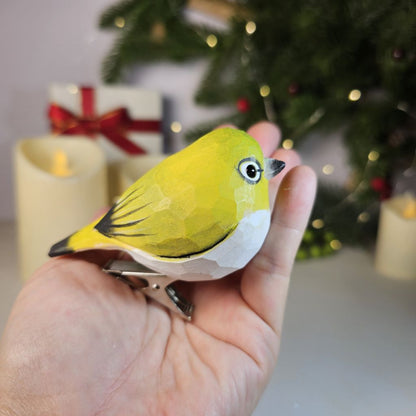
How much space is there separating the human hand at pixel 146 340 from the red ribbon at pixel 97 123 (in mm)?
487

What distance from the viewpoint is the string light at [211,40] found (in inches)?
35.0

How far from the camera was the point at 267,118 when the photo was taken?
897mm

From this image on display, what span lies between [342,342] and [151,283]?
323 millimetres

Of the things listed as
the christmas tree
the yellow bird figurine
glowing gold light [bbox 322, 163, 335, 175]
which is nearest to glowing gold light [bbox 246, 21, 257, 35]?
the christmas tree

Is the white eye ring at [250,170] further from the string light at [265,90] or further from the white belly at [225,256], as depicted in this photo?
the string light at [265,90]

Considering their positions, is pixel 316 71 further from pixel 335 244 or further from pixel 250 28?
pixel 335 244

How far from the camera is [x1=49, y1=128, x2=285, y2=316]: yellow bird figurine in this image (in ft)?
1.19

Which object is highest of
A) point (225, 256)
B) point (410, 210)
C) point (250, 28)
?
point (250, 28)

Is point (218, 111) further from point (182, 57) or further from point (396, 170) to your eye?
point (396, 170)

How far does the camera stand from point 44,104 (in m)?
1.00

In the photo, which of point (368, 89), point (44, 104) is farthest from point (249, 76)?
point (44, 104)

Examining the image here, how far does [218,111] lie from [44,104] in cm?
42

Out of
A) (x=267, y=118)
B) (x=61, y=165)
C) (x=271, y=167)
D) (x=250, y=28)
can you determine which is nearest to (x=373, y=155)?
(x=267, y=118)

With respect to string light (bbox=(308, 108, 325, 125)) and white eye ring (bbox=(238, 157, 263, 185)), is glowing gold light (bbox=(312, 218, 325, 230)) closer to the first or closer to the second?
string light (bbox=(308, 108, 325, 125))
